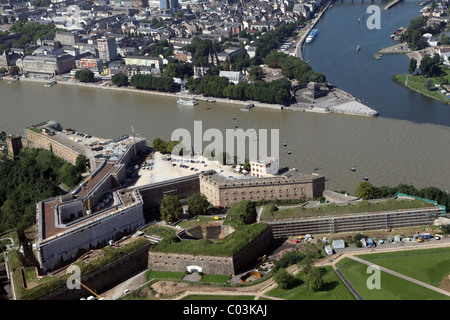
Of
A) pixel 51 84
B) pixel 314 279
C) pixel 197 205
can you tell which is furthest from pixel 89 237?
pixel 51 84

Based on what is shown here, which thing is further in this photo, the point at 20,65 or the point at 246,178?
the point at 20,65

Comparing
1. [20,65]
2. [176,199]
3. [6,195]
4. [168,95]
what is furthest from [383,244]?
[20,65]

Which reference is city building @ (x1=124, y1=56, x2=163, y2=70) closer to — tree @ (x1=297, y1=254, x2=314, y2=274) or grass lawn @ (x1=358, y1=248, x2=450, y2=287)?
tree @ (x1=297, y1=254, x2=314, y2=274)

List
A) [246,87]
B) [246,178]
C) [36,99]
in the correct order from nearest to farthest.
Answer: [246,178] < [246,87] < [36,99]

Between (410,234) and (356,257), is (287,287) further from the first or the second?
(410,234)

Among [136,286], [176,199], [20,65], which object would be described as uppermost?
[20,65]

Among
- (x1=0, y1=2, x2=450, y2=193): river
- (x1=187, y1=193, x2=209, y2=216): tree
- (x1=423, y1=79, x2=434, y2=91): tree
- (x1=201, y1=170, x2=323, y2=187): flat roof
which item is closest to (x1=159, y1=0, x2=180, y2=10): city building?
(x1=0, y1=2, x2=450, y2=193): river
